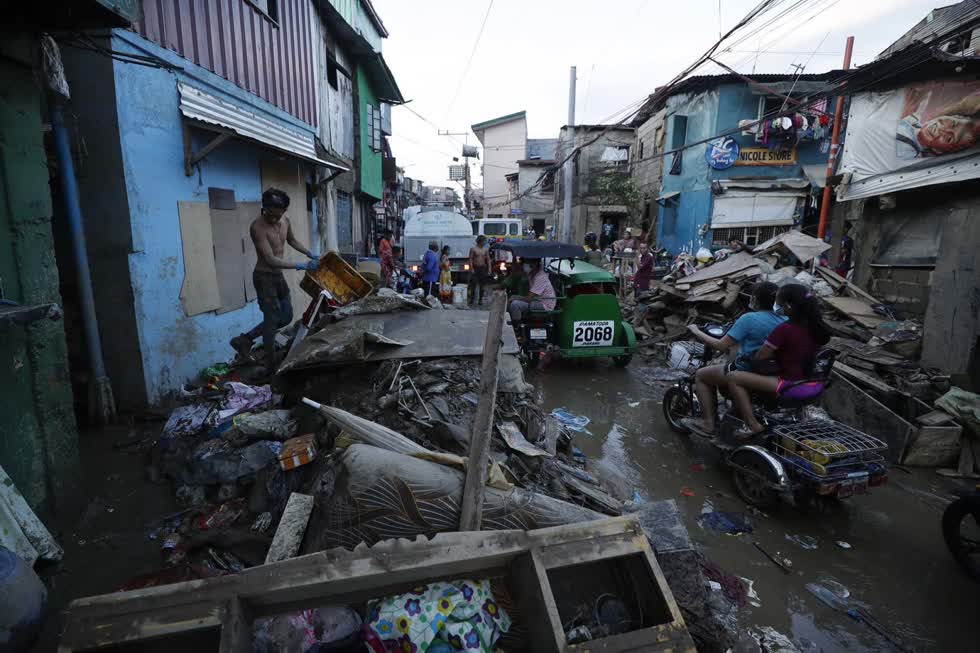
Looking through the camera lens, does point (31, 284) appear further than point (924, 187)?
No

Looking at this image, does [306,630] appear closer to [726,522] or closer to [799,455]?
[726,522]

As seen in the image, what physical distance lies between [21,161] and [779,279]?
10.1 m

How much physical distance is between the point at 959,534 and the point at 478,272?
10.5 metres

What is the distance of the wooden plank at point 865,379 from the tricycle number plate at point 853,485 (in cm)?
234

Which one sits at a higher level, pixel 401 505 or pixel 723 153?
pixel 723 153

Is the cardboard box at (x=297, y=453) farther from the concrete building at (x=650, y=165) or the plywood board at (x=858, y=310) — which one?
the concrete building at (x=650, y=165)

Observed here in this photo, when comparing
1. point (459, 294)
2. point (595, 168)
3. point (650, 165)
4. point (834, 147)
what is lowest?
point (459, 294)

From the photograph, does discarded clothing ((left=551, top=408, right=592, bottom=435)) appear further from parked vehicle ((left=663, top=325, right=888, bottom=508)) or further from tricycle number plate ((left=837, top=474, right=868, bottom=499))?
tricycle number plate ((left=837, top=474, right=868, bottom=499))

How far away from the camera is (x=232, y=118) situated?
20.2 feet

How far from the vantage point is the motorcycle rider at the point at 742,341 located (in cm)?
430

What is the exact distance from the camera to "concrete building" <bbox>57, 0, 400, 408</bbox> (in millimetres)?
4613

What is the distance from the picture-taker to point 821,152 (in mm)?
16156

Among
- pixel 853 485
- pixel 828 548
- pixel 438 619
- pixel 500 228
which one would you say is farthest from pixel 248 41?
pixel 500 228

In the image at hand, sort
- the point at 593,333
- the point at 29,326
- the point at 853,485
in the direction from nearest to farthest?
1. the point at 29,326
2. the point at 853,485
3. the point at 593,333
